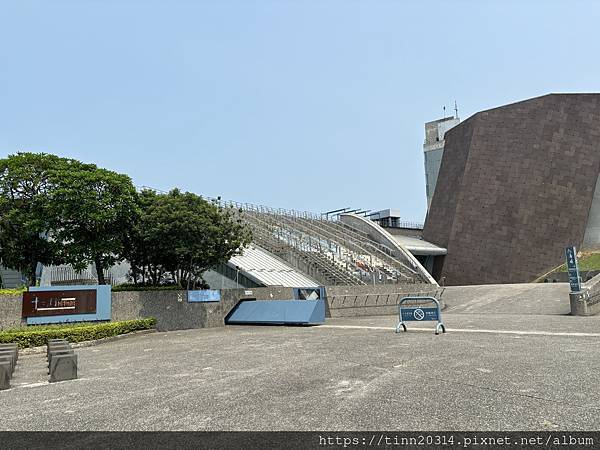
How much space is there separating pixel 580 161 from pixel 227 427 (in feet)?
140

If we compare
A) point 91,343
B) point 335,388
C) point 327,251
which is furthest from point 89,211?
point 327,251

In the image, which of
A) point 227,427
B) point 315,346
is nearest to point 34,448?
point 227,427

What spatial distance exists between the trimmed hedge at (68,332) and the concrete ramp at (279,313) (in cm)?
523

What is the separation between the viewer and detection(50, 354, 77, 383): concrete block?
9.80 m

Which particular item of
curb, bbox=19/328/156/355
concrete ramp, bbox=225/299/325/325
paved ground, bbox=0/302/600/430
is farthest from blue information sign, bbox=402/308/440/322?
curb, bbox=19/328/156/355

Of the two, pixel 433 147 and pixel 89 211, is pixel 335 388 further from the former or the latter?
pixel 433 147

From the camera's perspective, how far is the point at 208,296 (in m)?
23.2

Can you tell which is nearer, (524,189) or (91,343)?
(91,343)

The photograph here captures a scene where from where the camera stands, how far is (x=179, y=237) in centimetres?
2069

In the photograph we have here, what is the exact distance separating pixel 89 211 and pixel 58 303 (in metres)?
3.80

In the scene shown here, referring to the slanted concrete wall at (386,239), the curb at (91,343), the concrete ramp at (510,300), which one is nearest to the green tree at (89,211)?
the curb at (91,343)

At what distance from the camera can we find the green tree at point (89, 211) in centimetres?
1894

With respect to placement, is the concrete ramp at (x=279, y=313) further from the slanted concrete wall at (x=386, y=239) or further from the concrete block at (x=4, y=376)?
the slanted concrete wall at (x=386, y=239)

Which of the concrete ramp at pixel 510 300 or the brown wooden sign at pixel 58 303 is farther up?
the brown wooden sign at pixel 58 303
